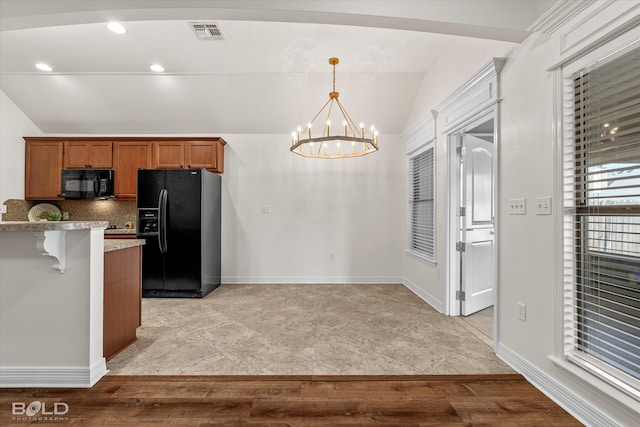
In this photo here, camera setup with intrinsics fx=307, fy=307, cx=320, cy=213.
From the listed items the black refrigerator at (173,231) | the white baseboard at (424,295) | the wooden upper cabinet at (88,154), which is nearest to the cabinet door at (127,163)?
the wooden upper cabinet at (88,154)

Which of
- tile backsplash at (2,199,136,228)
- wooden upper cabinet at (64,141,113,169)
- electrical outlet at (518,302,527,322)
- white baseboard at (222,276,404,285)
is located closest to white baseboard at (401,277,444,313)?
white baseboard at (222,276,404,285)

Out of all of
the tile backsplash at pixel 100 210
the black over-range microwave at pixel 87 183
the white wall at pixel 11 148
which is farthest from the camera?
the tile backsplash at pixel 100 210

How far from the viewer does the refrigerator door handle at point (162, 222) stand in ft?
14.3

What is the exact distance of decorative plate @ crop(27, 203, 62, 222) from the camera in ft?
16.5

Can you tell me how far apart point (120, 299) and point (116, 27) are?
9.15 feet

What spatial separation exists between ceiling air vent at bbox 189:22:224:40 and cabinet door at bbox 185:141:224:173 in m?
1.78

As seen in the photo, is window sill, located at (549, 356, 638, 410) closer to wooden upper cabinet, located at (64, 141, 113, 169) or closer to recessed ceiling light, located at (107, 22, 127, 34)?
recessed ceiling light, located at (107, 22, 127, 34)

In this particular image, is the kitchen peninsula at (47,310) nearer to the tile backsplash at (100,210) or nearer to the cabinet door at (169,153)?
the cabinet door at (169,153)

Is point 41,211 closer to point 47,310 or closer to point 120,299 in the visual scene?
point 120,299

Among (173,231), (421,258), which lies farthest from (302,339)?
(173,231)

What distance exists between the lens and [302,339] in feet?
9.66

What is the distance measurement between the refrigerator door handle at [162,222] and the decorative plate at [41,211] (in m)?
2.23

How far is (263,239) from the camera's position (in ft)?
17.4

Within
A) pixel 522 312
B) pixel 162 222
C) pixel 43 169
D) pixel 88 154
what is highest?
pixel 88 154
